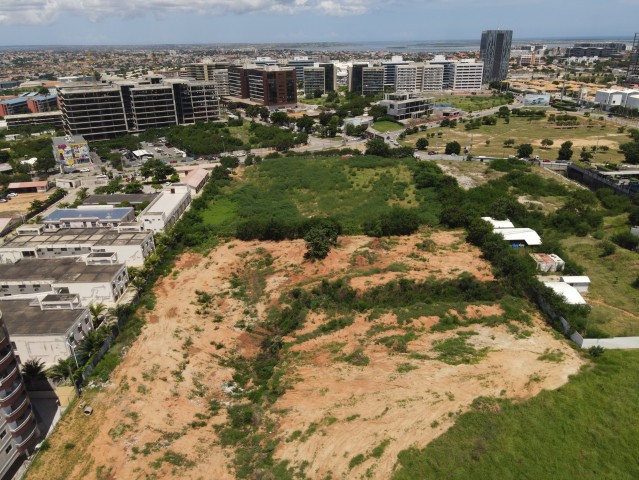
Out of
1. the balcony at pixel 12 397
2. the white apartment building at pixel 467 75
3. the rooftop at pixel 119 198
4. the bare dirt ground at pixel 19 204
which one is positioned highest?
the white apartment building at pixel 467 75

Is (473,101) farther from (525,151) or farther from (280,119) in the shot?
(525,151)

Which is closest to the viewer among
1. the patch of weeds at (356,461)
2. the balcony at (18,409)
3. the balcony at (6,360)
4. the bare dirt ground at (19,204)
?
the patch of weeds at (356,461)

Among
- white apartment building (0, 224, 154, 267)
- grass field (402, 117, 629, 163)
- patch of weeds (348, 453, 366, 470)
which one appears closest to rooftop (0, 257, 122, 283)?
white apartment building (0, 224, 154, 267)

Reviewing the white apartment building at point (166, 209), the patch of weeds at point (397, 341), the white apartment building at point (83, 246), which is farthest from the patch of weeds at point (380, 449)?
the white apartment building at point (166, 209)

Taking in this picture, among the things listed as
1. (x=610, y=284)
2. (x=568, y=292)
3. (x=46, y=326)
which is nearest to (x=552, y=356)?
(x=568, y=292)

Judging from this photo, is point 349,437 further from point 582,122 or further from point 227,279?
point 582,122

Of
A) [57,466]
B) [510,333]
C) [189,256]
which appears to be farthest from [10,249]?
[510,333]

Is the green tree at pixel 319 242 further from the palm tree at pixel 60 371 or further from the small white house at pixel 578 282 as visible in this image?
the palm tree at pixel 60 371
